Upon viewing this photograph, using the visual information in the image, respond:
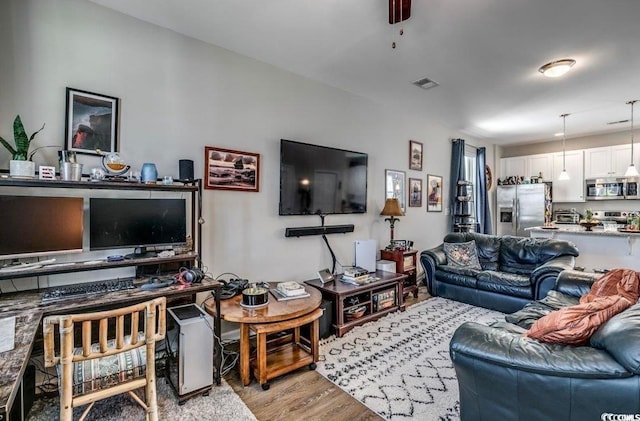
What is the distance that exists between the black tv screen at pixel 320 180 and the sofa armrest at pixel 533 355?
2196 mm

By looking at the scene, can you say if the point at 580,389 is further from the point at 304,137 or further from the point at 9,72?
the point at 9,72

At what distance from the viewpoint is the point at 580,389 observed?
4.23 feet

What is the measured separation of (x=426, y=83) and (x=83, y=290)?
3.95 metres

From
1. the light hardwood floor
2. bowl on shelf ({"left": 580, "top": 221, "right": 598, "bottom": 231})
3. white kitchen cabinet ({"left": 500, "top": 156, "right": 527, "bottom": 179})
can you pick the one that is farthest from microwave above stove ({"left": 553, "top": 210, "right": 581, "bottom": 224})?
the light hardwood floor

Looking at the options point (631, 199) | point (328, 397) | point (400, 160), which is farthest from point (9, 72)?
point (631, 199)

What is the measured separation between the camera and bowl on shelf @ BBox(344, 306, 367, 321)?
323cm

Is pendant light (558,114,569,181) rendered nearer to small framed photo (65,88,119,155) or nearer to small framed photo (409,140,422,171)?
small framed photo (409,140,422,171)

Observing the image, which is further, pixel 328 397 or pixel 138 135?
pixel 138 135

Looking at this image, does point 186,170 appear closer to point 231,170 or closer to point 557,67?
point 231,170

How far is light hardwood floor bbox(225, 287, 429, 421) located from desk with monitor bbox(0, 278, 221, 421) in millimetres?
312

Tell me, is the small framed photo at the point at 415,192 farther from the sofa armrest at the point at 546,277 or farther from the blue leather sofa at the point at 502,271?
the sofa armrest at the point at 546,277

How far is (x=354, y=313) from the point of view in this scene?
3277 mm

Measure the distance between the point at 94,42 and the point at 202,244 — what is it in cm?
177

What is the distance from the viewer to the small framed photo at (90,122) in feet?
7.30
